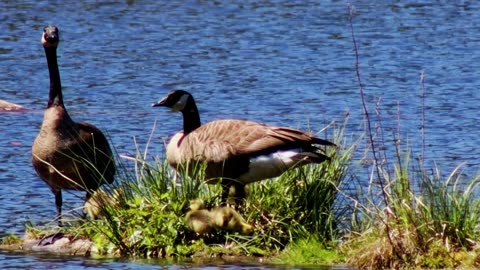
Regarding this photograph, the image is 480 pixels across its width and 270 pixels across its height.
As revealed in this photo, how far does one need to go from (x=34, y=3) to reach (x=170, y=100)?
20178 mm

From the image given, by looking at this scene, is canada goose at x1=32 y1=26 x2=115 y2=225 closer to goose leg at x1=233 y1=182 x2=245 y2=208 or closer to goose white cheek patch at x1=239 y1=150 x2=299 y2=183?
goose leg at x1=233 y1=182 x2=245 y2=208

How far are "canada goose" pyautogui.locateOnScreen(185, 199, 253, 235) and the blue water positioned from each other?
2.95 feet

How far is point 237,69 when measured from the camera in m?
22.7

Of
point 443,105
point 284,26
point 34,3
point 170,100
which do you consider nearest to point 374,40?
point 284,26

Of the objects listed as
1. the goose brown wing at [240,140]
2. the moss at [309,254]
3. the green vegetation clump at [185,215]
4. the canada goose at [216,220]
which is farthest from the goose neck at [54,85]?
the moss at [309,254]

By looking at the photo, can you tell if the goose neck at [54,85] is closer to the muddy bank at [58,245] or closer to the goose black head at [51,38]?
the goose black head at [51,38]

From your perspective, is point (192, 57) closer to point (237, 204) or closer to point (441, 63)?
point (441, 63)

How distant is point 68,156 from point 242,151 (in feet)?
6.16

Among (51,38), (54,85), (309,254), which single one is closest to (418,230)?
(309,254)

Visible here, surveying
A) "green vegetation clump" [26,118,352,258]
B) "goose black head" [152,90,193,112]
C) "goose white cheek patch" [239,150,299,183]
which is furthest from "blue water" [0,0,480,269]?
"goose white cheek patch" [239,150,299,183]

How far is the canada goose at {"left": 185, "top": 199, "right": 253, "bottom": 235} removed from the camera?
1005 cm

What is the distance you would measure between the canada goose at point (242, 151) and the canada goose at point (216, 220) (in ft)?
1.12

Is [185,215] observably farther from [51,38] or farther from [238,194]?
[51,38]

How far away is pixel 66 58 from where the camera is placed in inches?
965
